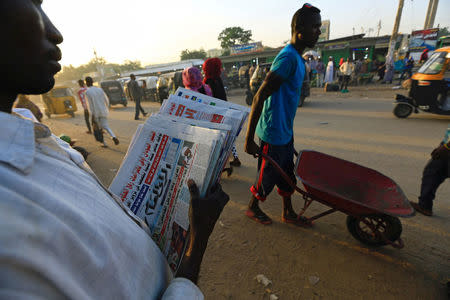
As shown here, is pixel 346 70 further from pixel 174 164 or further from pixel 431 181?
pixel 174 164

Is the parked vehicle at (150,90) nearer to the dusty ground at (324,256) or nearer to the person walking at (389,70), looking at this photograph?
the dusty ground at (324,256)

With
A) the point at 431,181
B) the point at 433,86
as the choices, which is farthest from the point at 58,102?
the point at 433,86

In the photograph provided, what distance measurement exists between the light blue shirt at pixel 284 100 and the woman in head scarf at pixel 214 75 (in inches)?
64.5

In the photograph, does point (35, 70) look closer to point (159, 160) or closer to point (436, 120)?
point (159, 160)

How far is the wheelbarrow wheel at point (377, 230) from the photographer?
186 centimetres

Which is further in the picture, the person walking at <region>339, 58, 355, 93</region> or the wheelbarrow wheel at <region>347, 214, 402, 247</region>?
the person walking at <region>339, 58, 355, 93</region>

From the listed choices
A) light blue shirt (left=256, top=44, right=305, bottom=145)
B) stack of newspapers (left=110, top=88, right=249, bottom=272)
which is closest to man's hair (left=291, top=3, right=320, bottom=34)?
light blue shirt (left=256, top=44, right=305, bottom=145)

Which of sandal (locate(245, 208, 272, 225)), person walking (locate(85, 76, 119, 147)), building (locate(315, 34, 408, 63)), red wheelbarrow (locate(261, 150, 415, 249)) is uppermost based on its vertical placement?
building (locate(315, 34, 408, 63))

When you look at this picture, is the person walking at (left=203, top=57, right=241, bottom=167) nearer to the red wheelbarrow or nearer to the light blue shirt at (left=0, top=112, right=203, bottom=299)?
the red wheelbarrow

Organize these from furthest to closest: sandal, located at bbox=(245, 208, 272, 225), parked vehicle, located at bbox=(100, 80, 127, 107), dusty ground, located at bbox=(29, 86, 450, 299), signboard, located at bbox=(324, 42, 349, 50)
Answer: signboard, located at bbox=(324, 42, 349, 50)
parked vehicle, located at bbox=(100, 80, 127, 107)
sandal, located at bbox=(245, 208, 272, 225)
dusty ground, located at bbox=(29, 86, 450, 299)

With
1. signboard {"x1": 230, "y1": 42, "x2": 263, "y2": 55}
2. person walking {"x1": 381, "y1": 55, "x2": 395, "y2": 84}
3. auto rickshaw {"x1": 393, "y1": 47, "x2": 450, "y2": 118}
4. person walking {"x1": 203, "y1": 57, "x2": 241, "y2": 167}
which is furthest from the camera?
signboard {"x1": 230, "y1": 42, "x2": 263, "y2": 55}

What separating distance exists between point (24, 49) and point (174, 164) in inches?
23.4

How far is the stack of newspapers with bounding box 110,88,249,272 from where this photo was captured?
2.72 ft

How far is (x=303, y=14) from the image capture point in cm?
195
